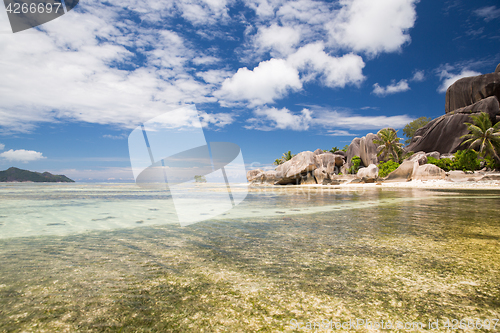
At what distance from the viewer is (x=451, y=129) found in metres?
43.8

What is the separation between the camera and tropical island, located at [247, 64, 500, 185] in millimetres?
30406

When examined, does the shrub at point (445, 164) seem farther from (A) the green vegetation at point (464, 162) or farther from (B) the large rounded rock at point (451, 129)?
(B) the large rounded rock at point (451, 129)

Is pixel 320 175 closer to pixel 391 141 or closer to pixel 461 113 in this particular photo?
pixel 391 141

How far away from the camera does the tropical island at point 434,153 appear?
30406 mm

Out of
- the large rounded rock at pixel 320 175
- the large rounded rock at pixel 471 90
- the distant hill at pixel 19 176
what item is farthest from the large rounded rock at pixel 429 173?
the distant hill at pixel 19 176

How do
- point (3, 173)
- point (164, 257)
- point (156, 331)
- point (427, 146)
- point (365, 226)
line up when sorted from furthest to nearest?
1. point (3, 173)
2. point (427, 146)
3. point (365, 226)
4. point (164, 257)
5. point (156, 331)

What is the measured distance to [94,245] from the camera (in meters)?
3.19

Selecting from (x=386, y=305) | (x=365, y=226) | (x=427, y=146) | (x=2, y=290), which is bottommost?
(x=365, y=226)

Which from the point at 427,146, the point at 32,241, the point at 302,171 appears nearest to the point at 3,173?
the point at 302,171

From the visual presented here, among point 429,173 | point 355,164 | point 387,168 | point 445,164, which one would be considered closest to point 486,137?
point 445,164

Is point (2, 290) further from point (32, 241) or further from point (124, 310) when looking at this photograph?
point (32, 241)

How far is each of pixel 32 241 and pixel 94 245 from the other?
3.76 ft

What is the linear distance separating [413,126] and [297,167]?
50.0 m

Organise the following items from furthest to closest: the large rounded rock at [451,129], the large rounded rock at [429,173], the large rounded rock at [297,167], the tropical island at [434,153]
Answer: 1. the large rounded rock at [451,129]
2. the large rounded rock at [297,167]
3. the tropical island at [434,153]
4. the large rounded rock at [429,173]
